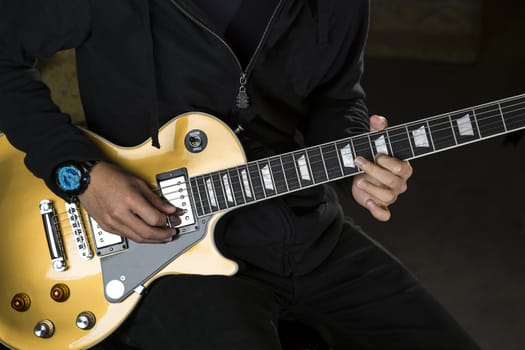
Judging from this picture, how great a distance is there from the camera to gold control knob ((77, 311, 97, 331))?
A: 4.19 feet

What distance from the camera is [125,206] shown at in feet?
3.99

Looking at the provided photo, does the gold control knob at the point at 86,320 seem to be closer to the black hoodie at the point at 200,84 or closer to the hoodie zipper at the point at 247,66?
the black hoodie at the point at 200,84

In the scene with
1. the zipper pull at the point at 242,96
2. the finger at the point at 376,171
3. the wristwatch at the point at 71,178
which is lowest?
the finger at the point at 376,171

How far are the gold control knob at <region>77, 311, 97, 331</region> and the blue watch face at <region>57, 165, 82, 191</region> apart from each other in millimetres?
251

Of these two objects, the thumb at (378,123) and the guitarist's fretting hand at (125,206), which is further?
the thumb at (378,123)

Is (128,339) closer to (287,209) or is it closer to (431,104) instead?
(287,209)

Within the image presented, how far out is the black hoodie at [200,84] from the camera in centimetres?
124

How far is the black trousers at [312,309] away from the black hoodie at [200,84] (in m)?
0.05

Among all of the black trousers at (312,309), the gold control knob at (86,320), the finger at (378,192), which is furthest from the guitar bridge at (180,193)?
the finger at (378,192)

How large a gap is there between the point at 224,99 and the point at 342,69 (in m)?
0.31

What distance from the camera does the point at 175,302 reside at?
4.20ft

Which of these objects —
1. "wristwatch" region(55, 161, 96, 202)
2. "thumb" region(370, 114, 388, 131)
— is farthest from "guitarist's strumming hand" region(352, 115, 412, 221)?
"wristwatch" region(55, 161, 96, 202)

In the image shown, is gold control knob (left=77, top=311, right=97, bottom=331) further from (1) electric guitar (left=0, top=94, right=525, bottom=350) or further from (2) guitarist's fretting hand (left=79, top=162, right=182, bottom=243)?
(2) guitarist's fretting hand (left=79, top=162, right=182, bottom=243)

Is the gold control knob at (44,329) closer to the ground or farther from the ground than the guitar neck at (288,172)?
closer to the ground
